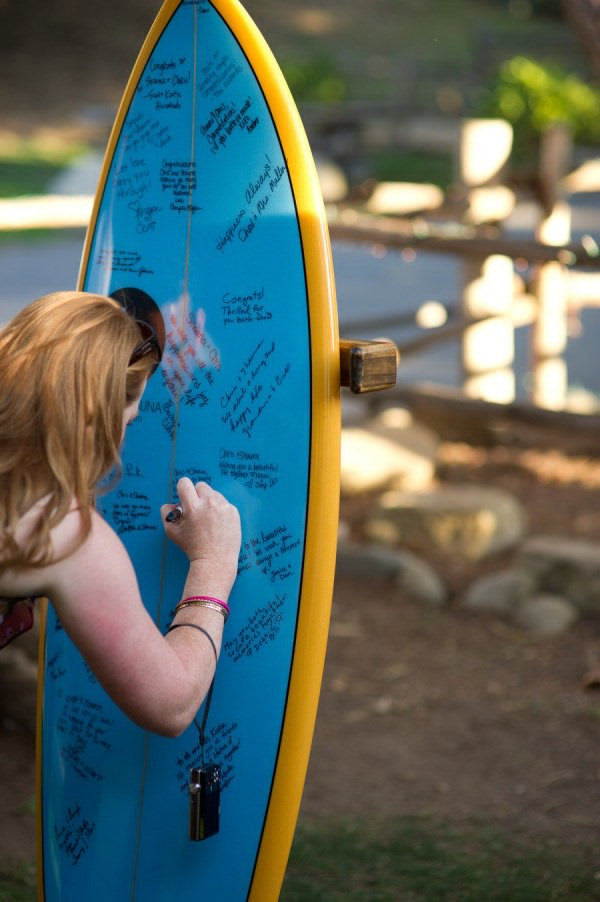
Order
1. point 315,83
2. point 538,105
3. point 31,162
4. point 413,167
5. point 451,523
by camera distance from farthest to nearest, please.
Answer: point 315,83 < point 413,167 < point 31,162 < point 538,105 < point 451,523

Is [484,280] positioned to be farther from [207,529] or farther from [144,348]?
[144,348]

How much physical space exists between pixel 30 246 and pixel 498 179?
7.58 metres

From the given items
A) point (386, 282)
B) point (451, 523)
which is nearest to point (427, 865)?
point (451, 523)

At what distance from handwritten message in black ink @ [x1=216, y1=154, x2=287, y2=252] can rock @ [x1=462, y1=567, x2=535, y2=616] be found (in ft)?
8.22

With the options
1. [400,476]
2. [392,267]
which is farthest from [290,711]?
[392,267]

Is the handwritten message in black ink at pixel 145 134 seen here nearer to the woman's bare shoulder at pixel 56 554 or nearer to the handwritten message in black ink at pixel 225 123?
the handwritten message in black ink at pixel 225 123

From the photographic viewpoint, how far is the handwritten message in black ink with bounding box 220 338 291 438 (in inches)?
77.0

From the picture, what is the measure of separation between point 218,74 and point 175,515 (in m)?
0.78

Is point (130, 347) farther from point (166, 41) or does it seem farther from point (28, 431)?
point (166, 41)

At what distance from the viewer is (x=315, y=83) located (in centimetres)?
1748

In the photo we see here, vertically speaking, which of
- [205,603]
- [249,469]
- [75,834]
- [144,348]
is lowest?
[75,834]

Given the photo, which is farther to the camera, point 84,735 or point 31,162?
point 31,162

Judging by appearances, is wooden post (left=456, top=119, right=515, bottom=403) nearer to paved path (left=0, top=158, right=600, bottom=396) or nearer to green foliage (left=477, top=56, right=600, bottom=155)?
paved path (left=0, top=158, right=600, bottom=396)

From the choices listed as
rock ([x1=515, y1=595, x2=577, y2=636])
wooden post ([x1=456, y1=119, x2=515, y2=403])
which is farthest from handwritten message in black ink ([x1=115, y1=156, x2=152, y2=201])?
wooden post ([x1=456, y1=119, x2=515, y2=403])
